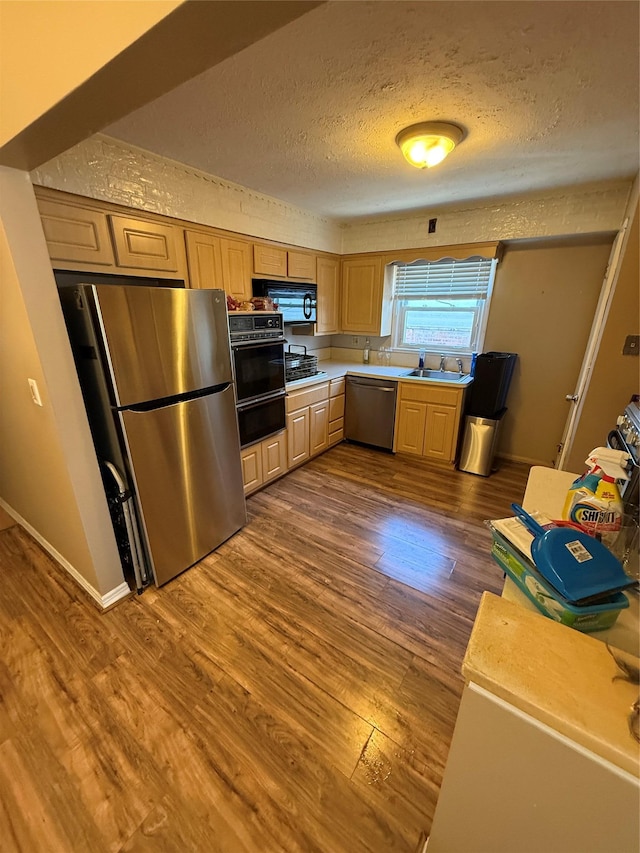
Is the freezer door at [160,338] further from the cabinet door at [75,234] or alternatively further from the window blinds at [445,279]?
the window blinds at [445,279]

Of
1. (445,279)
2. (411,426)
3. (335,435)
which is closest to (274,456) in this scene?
(335,435)

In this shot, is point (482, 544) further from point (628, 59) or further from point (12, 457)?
point (12, 457)

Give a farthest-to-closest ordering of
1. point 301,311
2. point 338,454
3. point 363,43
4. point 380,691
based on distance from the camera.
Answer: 1. point 338,454
2. point 301,311
3. point 380,691
4. point 363,43

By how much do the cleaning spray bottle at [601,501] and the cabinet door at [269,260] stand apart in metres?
2.72

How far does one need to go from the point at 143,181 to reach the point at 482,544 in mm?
3159

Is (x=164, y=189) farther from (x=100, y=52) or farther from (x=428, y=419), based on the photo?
(x=428, y=419)

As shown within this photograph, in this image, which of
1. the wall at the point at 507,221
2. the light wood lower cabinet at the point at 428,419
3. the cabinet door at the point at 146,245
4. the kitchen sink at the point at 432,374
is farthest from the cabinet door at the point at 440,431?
the cabinet door at the point at 146,245

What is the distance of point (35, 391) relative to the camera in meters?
1.51

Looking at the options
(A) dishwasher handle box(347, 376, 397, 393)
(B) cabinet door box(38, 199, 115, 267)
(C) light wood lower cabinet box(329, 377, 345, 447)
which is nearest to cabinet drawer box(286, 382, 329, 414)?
(C) light wood lower cabinet box(329, 377, 345, 447)

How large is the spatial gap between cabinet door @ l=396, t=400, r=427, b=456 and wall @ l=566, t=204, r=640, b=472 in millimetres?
1355

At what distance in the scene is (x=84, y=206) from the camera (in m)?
1.81

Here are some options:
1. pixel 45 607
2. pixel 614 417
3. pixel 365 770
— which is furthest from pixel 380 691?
pixel 614 417

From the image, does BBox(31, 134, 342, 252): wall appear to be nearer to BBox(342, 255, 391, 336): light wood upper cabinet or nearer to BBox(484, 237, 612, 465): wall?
BBox(342, 255, 391, 336): light wood upper cabinet

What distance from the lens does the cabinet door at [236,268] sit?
2.56 metres
